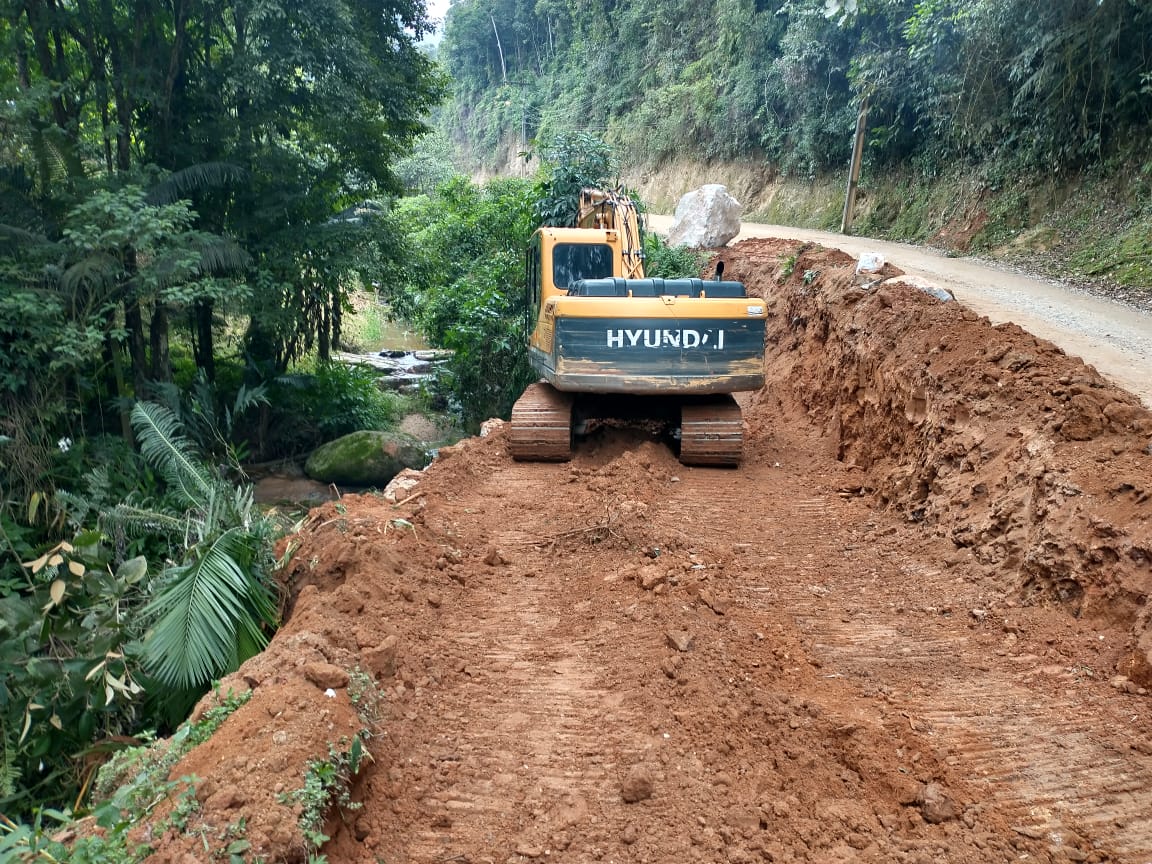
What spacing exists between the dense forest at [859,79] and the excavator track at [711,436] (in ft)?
12.3

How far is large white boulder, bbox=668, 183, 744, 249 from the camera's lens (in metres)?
16.7

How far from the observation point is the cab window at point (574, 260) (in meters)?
9.09

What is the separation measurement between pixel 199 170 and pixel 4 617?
22.9 ft

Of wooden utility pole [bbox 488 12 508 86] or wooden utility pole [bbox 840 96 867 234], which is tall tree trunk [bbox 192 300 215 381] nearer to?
wooden utility pole [bbox 840 96 867 234]

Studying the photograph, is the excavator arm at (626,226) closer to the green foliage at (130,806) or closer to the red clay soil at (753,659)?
the red clay soil at (753,659)

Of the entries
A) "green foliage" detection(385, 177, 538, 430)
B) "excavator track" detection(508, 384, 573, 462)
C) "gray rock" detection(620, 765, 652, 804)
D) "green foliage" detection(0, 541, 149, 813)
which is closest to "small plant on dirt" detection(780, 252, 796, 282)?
"green foliage" detection(385, 177, 538, 430)

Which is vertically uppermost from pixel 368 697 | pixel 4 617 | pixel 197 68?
pixel 197 68

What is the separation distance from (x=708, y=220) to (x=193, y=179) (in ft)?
32.2

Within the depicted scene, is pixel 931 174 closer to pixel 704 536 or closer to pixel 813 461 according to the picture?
pixel 813 461

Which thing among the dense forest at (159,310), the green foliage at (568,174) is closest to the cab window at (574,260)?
the dense forest at (159,310)

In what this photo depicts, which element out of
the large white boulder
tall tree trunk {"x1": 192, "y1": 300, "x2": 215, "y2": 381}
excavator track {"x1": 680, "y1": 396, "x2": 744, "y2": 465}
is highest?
the large white boulder

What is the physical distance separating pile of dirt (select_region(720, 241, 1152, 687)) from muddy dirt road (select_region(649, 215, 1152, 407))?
860mm

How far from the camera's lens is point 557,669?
4.43 metres

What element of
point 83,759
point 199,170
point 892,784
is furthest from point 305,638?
point 199,170
